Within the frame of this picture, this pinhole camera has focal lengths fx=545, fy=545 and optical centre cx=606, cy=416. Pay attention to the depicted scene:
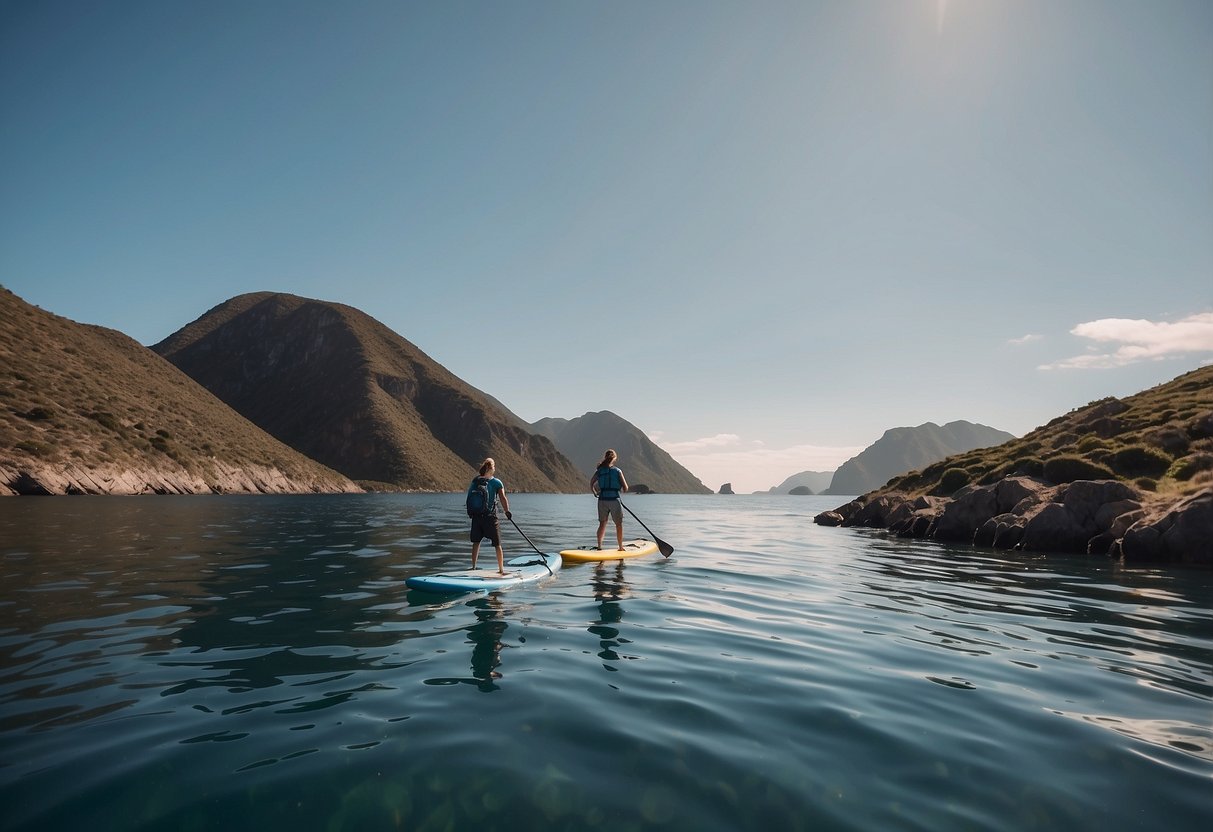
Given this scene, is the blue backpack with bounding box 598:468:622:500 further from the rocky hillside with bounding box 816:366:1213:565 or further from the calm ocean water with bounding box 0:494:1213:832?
the rocky hillside with bounding box 816:366:1213:565

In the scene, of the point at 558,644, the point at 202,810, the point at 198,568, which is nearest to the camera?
the point at 202,810

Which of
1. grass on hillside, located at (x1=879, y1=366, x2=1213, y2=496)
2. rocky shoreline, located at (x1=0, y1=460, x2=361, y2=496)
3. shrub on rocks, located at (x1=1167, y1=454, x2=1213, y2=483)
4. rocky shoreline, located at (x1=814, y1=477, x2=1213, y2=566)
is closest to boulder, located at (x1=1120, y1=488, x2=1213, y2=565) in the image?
rocky shoreline, located at (x1=814, y1=477, x2=1213, y2=566)

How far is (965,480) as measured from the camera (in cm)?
3847

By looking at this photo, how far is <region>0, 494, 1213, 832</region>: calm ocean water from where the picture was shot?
3891 millimetres

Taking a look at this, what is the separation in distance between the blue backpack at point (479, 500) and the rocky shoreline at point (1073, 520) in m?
22.8

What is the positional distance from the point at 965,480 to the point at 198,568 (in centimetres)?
4342

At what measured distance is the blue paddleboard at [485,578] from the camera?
1152cm

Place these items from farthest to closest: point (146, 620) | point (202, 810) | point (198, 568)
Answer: point (198, 568) < point (146, 620) < point (202, 810)

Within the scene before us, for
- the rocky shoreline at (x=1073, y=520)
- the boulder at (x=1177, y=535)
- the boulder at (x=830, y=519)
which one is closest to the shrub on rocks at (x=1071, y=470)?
the rocky shoreline at (x=1073, y=520)

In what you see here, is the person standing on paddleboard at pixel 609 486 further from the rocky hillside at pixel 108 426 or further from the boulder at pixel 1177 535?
the rocky hillside at pixel 108 426

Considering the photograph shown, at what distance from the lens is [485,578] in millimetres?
12438

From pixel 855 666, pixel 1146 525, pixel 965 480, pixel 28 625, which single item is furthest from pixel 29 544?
pixel 965 480

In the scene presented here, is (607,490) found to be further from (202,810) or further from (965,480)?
(965,480)

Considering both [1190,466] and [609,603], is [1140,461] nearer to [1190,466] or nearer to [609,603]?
[1190,466]
